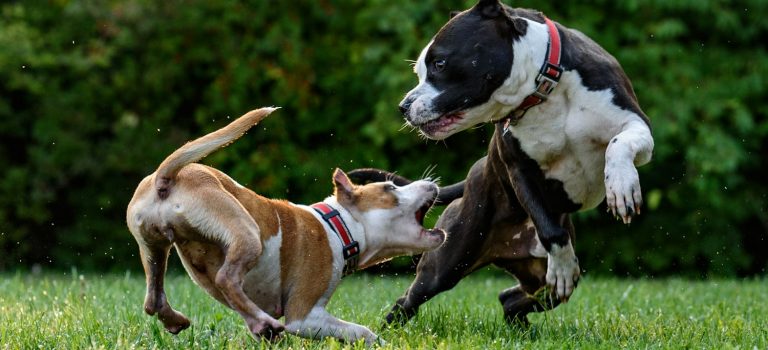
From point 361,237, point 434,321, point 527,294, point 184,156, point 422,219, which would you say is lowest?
point 527,294

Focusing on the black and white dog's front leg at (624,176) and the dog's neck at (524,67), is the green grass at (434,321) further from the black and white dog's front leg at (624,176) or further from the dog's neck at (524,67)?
the dog's neck at (524,67)

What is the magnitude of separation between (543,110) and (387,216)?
2.82 ft

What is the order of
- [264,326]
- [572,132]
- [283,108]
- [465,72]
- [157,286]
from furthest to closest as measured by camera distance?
[283,108] < [572,132] < [465,72] < [157,286] < [264,326]

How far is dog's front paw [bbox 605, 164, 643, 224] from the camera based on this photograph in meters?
4.62

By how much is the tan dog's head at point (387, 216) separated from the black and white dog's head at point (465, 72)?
454mm

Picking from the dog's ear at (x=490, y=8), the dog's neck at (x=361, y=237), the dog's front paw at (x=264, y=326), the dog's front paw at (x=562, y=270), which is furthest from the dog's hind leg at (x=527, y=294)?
the dog's front paw at (x=264, y=326)

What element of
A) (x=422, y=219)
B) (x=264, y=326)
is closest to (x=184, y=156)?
(x=264, y=326)

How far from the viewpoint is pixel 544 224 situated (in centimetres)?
509

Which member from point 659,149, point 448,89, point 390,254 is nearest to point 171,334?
point 390,254

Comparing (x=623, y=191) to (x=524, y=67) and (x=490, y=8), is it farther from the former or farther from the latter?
(x=490, y=8)

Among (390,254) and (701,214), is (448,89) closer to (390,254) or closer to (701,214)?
(390,254)

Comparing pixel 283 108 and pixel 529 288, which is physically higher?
pixel 529 288

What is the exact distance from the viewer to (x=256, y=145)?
41.6 ft

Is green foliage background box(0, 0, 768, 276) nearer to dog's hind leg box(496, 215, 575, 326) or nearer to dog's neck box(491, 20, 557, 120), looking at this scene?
dog's hind leg box(496, 215, 575, 326)
